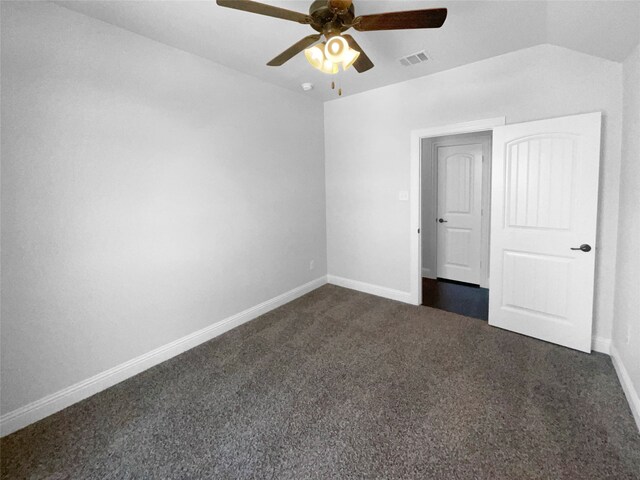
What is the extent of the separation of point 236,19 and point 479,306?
12.7 feet

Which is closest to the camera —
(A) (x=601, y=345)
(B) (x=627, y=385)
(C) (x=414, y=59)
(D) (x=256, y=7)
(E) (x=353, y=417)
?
(D) (x=256, y=7)

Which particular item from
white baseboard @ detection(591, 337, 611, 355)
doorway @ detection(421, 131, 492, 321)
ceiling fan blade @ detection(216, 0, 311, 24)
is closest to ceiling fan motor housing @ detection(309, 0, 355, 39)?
ceiling fan blade @ detection(216, 0, 311, 24)

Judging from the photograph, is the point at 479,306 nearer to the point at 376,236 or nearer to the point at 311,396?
the point at 376,236

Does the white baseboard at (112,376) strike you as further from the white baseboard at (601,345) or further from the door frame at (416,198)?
the white baseboard at (601,345)

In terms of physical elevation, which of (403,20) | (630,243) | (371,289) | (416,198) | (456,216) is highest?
(403,20)

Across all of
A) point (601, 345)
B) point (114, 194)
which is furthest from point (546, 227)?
point (114, 194)

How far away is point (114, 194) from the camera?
2.25 m

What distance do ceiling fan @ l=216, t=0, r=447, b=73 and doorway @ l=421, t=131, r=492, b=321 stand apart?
2.59 meters

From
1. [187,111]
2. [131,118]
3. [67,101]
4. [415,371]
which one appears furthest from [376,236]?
[67,101]

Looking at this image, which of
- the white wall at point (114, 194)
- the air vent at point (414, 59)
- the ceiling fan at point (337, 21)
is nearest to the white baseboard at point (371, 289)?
the white wall at point (114, 194)

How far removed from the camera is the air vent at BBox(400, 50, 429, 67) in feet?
8.97

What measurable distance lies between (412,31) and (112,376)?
3595 mm

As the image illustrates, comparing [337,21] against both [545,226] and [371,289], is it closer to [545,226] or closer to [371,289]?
[545,226]

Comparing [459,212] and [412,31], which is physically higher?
[412,31]
